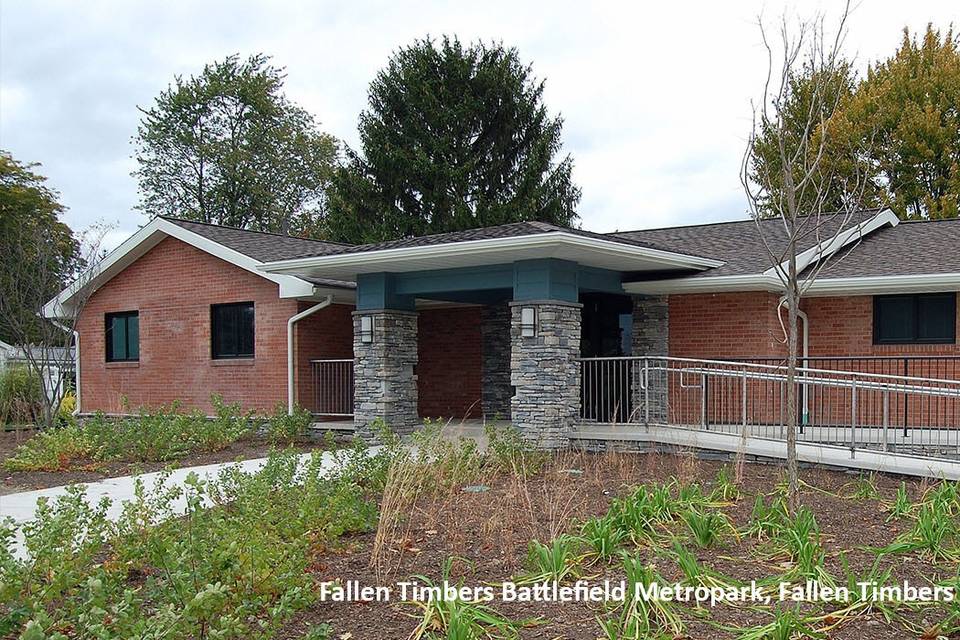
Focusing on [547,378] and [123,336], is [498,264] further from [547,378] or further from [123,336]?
[123,336]

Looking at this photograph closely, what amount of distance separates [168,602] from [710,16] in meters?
7.57

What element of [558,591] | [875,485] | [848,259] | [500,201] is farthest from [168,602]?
[500,201]

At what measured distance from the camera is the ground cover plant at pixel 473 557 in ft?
15.5

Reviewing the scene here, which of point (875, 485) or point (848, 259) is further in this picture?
point (848, 259)

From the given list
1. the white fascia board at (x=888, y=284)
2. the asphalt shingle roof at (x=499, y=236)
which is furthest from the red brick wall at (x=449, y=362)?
the white fascia board at (x=888, y=284)

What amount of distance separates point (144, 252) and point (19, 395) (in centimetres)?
460

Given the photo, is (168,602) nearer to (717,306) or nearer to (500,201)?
(717,306)

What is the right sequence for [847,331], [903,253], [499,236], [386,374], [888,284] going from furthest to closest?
1. [903,253]
2. [386,374]
3. [847,331]
4. [888,284]
5. [499,236]

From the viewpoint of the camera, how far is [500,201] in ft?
103

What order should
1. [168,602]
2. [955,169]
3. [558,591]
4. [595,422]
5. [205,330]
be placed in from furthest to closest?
1. [955,169]
2. [205,330]
3. [595,422]
4. [558,591]
5. [168,602]

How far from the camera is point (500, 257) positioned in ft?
38.9

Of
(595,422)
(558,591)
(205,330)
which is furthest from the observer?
(205,330)

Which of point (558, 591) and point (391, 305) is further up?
point (391, 305)

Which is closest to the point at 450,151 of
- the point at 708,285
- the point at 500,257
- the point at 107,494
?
the point at 708,285
